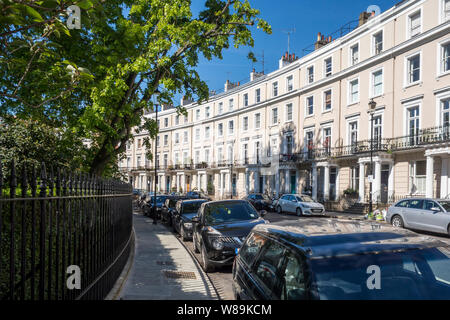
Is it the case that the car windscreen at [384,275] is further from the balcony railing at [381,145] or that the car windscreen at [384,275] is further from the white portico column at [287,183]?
the white portico column at [287,183]

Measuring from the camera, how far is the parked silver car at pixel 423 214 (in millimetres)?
13680

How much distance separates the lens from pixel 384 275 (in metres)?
2.83

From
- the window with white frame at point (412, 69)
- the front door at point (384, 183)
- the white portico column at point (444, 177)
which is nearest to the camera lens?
the white portico column at point (444, 177)

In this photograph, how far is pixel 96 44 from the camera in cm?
948

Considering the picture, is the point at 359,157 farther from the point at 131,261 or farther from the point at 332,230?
the point at 332,230

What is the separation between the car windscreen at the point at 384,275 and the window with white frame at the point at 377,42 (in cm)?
2893

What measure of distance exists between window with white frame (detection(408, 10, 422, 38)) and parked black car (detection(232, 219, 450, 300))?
86.9 ft

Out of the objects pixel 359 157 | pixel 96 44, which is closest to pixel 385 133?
pixel 359 157

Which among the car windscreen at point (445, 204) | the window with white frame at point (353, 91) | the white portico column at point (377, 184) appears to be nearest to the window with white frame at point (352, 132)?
the window with white frame at point (353, 91)

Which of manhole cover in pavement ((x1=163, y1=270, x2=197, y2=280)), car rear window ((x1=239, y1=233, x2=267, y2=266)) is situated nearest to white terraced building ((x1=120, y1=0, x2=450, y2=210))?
manhole cover in pavement ((x1=163, y1=270, x2=197, y2=280))

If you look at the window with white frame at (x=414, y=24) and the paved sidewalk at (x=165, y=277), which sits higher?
the window with white frame at (x=414, y=24)

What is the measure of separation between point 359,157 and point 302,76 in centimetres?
1232

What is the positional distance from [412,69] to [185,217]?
2114 cm

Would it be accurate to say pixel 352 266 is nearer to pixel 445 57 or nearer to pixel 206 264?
pixel 206 264
